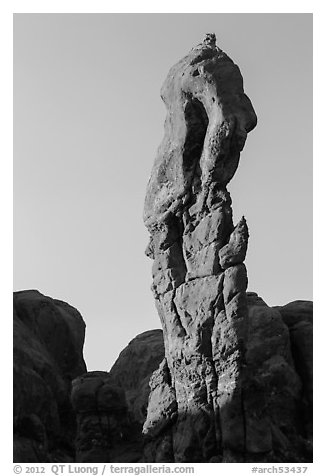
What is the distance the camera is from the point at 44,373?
23.2 m

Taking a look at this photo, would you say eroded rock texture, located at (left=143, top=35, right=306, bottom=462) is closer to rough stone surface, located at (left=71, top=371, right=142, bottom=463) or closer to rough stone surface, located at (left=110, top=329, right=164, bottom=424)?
rough stone surface, located at (left=71, top=371, right=142, bottom=463)

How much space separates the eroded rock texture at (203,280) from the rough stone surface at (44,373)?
2.94 metres

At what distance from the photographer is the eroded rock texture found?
59.2 feet

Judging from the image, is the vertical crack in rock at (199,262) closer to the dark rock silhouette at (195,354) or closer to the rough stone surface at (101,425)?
the dark rock silhouette at (195,354)

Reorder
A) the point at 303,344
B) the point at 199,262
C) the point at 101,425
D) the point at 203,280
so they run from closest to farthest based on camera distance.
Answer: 1. the point at 203,280
2. the point at 199,262
3. the point at 101,425
4. the point at 303,344

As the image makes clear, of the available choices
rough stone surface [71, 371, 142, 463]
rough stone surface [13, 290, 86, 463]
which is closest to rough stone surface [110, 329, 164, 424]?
rough stone surface [13, 290, 86, 463]

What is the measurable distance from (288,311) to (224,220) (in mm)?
6874

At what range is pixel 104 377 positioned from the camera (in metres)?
21.4

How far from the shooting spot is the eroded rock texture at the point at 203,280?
710 inches

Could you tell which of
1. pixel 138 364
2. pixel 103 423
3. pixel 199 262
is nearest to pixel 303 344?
pixel 138 364

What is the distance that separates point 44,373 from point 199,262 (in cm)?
577

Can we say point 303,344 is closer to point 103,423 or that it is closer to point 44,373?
point 103,423
